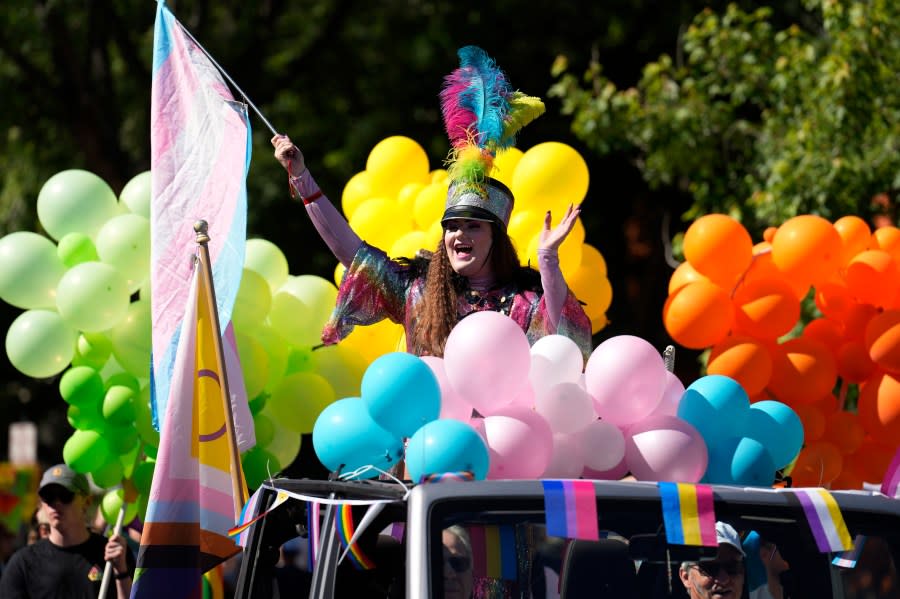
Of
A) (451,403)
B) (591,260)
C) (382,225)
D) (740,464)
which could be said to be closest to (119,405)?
(382,225)

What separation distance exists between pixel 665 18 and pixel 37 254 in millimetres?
9133

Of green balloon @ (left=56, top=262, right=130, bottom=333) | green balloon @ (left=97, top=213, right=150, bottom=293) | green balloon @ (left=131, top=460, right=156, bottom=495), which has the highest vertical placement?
green balloon @ (left=97, top=213, right=150, bottom=293)

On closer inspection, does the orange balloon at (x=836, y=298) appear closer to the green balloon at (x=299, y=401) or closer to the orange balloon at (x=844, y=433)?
the orange balloon at (x=844, y=433)

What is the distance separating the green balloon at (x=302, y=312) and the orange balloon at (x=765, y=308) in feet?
6.63

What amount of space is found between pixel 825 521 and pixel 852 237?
4.19 metres

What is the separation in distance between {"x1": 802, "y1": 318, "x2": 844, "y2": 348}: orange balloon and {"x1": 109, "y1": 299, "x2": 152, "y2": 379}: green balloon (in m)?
3.30

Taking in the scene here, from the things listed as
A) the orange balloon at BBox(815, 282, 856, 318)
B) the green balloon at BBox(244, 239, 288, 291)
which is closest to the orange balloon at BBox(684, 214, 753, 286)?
the orange balloon at BBox(815, 282, 856, 318)

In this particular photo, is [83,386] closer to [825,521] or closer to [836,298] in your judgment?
[836,298]

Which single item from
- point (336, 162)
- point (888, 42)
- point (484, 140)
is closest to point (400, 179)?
point (484, 140)

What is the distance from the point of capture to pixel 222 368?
16.8ft

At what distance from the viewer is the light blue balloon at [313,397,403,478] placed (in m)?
4.09

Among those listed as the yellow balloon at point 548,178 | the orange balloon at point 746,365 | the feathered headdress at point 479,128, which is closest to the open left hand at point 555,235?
the feathered headdress at point 479,128

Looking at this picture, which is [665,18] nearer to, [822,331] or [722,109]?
[722,109]

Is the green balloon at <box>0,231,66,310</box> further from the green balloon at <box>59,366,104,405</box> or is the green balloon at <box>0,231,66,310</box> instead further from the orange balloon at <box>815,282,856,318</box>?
the orange balloon at <box>815,282,856,318</box>
